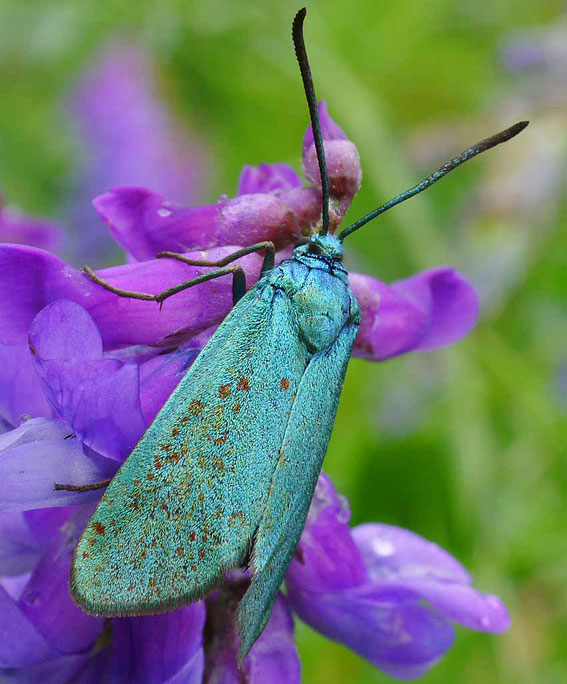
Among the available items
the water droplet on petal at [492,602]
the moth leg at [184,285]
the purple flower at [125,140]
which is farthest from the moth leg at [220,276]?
the purple flower at [125,140]

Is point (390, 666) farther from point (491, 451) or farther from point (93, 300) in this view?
point (491, 451)

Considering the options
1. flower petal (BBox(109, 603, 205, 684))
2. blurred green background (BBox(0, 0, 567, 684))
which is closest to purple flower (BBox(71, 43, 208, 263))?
blurred green background (BBox(0, 0, 567, 684))

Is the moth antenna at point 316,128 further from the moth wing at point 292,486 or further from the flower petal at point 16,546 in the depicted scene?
the flower petal at point 16,546

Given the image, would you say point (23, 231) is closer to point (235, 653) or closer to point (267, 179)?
point (267, 179)

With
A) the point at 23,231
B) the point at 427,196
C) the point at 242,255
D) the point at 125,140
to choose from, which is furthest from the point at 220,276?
the point at 125,140

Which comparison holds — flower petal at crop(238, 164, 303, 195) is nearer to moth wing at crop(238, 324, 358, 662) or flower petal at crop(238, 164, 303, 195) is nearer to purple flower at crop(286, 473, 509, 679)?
moth wing at crop(238, 324, 358, 662)
